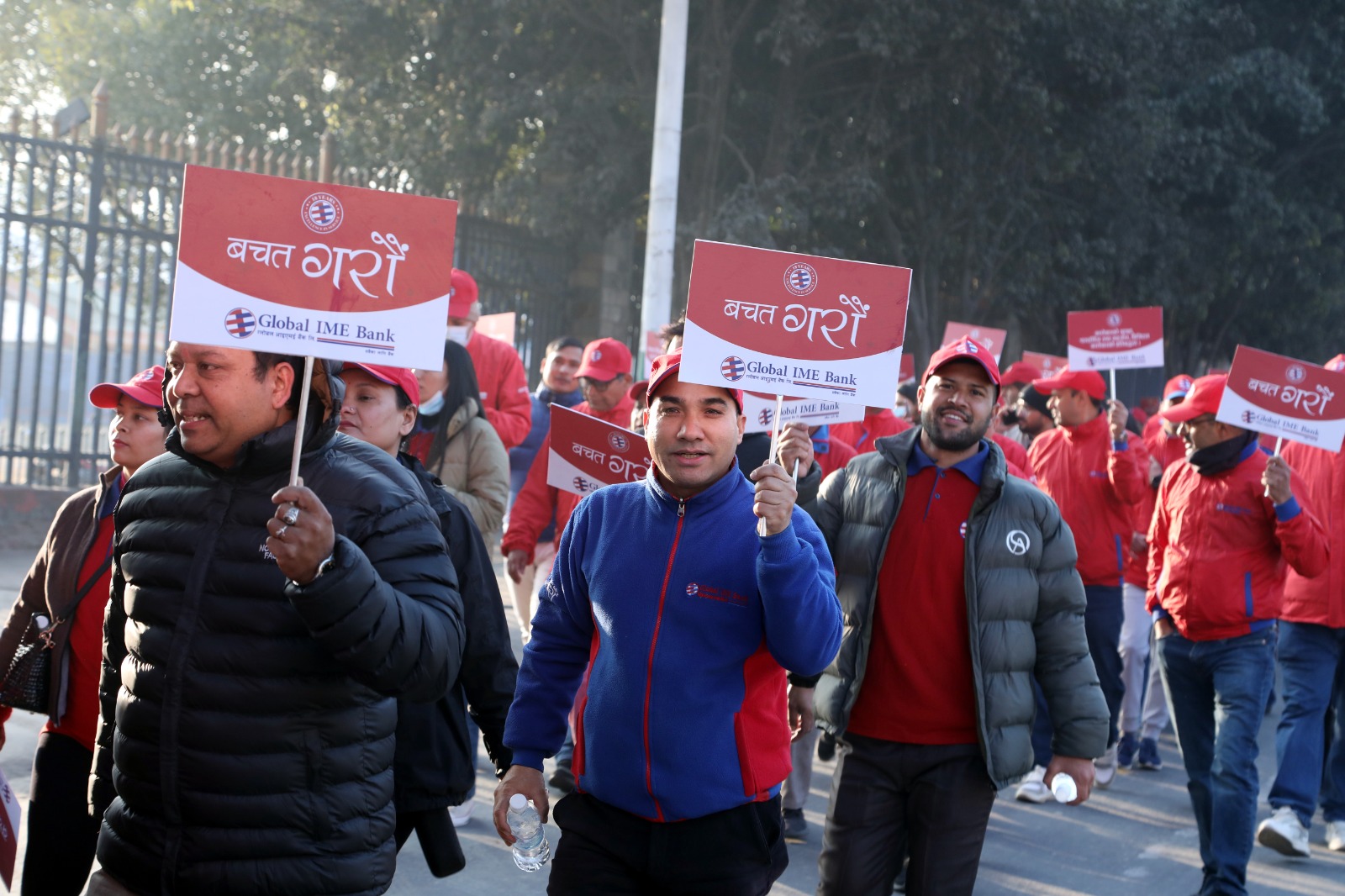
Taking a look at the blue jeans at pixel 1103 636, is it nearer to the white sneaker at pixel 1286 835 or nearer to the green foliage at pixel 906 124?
the white sneaker at pixel 1286 835

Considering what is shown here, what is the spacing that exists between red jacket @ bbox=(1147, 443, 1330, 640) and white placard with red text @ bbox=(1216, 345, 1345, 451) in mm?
180

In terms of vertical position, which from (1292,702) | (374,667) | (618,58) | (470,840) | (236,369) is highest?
(618,58)

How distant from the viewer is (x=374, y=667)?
2602mm

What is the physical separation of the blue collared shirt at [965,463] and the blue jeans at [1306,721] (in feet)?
11.4

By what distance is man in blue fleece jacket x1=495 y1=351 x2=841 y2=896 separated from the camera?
3.18 meters

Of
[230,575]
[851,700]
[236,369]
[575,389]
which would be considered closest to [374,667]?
[230,575]

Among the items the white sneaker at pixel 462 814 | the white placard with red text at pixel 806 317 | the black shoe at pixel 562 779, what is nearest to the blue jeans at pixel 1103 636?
the black shoe at pixel 562 779

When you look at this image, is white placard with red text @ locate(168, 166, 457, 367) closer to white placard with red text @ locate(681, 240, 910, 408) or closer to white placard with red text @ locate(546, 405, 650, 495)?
white placard with red text @ locate(681, 240, 910, 408)

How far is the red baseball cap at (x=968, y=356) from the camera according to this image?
442 centimetres

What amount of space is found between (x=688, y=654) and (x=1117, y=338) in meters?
7.30

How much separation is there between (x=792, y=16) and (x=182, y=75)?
12401 millimetres

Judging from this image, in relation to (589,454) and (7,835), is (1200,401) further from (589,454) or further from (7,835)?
(7,835)

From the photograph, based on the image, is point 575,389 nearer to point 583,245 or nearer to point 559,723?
point 559,723

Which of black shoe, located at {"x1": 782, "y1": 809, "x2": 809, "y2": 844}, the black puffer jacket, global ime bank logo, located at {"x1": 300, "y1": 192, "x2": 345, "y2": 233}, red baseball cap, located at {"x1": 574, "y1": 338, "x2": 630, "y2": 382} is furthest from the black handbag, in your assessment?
red baseball cap, located at {"x1": 574, "y1": 338, "x2": 630, "y2": 382}
